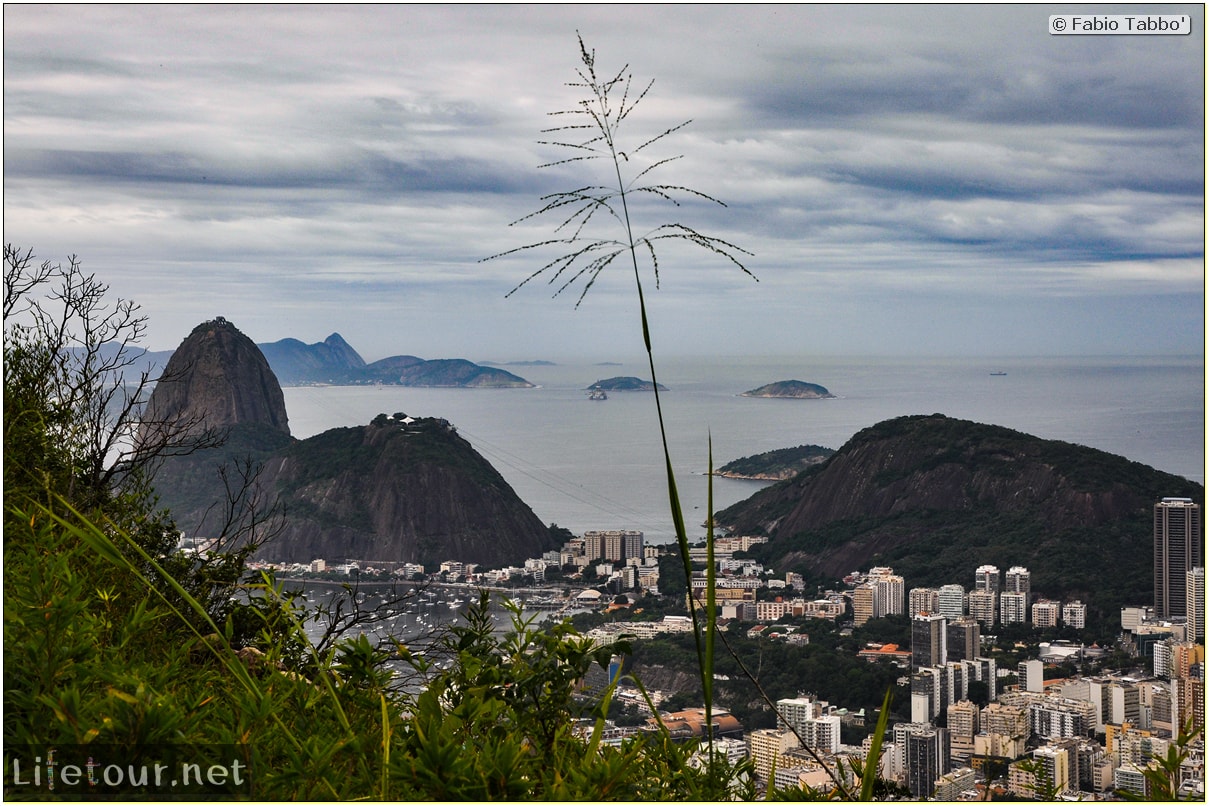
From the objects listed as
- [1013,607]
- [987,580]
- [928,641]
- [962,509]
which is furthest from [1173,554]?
[962,509]

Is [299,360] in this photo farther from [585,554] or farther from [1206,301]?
[1206,301]

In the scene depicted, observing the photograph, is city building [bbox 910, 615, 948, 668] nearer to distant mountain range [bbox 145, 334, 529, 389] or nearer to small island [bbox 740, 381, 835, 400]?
small island [bbox 740, 381, 835, 400]

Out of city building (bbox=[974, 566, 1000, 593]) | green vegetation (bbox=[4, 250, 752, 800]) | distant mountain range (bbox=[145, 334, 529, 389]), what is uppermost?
distant mountain range (bbox=[145, 334, 529, 389])

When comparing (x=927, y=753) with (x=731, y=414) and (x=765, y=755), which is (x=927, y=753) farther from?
(x=731, y=414)

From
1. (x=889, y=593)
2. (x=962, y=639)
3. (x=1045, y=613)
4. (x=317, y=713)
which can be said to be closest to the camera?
(x=317, y=713)

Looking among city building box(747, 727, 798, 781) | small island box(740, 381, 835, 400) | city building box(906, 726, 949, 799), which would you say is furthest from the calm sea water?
city building box(747, 727, 798, 781)

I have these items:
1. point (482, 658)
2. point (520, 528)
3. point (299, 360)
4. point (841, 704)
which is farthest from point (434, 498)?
point (482, 658)

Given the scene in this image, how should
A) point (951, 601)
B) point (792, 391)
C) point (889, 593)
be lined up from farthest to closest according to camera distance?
point (792, 391), point (889, 593), point (951, 601)
